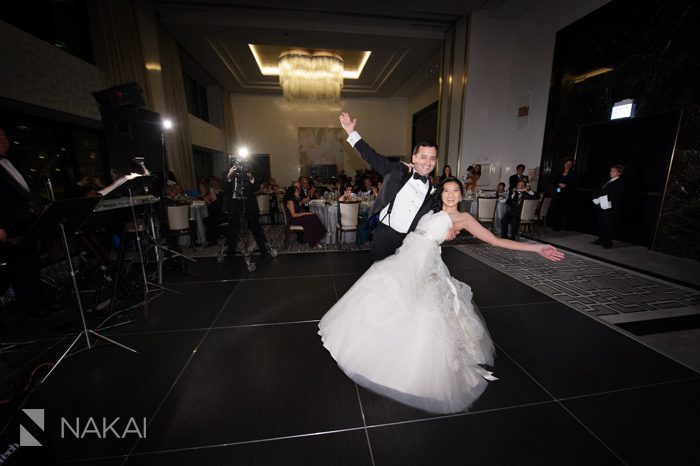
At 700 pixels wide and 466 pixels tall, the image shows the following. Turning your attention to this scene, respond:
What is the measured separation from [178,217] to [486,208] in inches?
245

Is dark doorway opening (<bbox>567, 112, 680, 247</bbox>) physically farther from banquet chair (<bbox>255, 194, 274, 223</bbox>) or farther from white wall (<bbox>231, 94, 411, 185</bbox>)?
white wall (<bbox>231, 94, 411, 185</bbox>)

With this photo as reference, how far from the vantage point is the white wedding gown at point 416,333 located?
181cm

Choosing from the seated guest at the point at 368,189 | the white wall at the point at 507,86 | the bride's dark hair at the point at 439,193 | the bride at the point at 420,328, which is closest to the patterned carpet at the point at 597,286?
the bride at the point at 420,328

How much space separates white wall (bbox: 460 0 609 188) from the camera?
7.20 metres

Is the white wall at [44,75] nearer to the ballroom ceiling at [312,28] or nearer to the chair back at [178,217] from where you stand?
the chair back at [178,217]

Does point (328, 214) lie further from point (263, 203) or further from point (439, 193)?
point (439, 193)

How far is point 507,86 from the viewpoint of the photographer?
26.7 feet

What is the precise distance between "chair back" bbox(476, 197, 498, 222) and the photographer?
4.67m

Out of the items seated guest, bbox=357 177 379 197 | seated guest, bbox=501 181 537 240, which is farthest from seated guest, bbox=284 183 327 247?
seated guest, bbox=501 181 537 240

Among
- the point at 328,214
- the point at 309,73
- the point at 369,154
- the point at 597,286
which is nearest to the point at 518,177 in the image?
the point at 597,286

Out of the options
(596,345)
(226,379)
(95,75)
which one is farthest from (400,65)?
(226,379)

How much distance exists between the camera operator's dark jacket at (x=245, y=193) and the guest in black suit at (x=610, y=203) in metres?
6.67

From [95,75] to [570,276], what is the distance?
8964 millimetres

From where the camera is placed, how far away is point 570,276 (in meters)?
4.12
